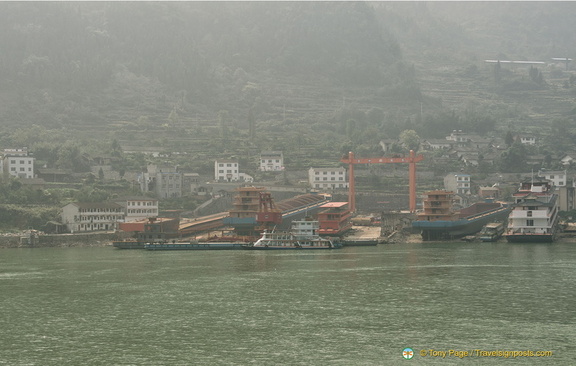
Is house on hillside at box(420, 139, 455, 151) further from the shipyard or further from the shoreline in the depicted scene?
the shoreline

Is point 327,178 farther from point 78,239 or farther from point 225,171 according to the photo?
point 78,239

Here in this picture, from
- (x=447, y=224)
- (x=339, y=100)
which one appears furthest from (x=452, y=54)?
(x=447, y=224)

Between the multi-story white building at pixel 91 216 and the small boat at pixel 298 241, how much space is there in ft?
56.0

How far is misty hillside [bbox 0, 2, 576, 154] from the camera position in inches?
5037

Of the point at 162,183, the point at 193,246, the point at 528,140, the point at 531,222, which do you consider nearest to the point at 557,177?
the point at 528,140

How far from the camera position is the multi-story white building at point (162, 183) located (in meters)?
89.8

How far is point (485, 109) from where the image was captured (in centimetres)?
15175

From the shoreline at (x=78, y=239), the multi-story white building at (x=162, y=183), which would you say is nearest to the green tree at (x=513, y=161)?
the shoreline at (x=78, y=239)

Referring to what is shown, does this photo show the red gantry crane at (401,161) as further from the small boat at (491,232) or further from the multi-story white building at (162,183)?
the multi-story white building at (162,183)

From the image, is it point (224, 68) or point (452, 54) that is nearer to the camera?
point (224, 68)

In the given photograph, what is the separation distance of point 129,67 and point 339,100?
124 ft

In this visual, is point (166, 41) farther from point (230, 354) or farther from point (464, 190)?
Answer: point (230, 354)

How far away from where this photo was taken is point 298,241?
2579 inches

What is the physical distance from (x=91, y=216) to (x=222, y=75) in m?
80.6
